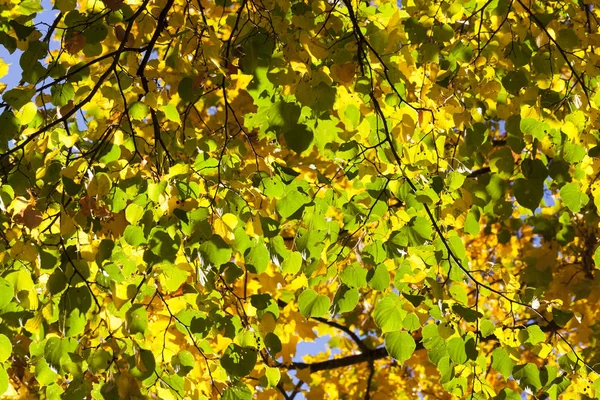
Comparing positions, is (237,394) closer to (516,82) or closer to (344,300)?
(344,300)

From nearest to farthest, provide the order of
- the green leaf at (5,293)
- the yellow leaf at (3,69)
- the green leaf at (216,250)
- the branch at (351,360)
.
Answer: the green leaf at (5,293) < the green leaf at (216,250) < the yellow leaf at (3,69) < the branch at (351,360)

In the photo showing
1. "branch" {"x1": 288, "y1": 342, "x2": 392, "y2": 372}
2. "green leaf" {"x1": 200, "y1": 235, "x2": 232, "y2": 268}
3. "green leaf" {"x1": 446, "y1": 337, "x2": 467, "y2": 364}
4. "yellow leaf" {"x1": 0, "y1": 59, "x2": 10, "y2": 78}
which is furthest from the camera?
"branch" {"x1": 288, "y1": 342, "x2": 392, "y2": 372}

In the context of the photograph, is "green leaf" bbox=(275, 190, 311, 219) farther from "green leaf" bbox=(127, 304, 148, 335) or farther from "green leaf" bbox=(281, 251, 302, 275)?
"green leaf" bbox=(127, 304, 148, 335)

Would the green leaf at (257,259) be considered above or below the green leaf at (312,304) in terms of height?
above

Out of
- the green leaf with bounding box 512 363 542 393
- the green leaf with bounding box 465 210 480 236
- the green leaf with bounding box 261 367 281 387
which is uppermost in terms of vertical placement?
the green leaf with bounding box 465 210 480 236

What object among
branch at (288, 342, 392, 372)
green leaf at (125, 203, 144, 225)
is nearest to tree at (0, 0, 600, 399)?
green leaf at (125, 203, 144, 225)

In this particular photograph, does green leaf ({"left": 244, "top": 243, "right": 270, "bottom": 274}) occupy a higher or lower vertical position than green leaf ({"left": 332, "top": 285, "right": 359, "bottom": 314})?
higher

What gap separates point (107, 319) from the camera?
98.1 inches

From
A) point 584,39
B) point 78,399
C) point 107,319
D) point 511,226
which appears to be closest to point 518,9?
point 584,39

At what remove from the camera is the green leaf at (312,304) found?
7.86ft

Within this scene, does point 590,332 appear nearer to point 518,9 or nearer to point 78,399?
point 518,9

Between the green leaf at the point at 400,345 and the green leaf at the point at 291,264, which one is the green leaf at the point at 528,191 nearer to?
the green leaf at the point at 400,345

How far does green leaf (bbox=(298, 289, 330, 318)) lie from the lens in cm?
240

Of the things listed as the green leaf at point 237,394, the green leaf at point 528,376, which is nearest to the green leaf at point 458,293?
the green leaf at point 528,376
